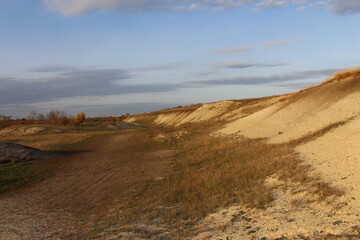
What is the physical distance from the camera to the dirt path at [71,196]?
351 inches

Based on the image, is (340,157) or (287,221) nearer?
(287,221)

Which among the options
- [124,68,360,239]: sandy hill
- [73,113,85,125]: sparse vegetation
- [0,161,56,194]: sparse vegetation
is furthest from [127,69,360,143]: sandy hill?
[73,113,85,125]: sparse vegetation

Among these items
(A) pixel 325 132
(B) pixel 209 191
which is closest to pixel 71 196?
(B) pixel 209 191

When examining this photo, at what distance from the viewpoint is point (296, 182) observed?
9.90 meters

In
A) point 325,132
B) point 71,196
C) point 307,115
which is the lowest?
point 71,196

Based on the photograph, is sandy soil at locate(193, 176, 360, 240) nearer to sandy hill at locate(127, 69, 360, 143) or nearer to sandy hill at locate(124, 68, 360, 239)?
sandy hill at locate(124, 68, 360, 239)

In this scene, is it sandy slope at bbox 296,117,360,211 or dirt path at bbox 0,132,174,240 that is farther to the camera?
dirt path at bbox 0,132,174,240

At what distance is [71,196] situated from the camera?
480 inches

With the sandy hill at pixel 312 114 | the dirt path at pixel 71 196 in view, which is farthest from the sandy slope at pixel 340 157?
the dirt path at pixel 71 196

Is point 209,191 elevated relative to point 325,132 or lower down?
lower down

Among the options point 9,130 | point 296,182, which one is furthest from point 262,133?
point 9,130

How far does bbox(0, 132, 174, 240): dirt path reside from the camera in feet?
29.2

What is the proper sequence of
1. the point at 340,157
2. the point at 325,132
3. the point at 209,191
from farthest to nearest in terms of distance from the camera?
1. the point at 325,132
2. the point at 340,157
3. the point at 209,191

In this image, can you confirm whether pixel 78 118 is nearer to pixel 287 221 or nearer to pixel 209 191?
pixel 209 191
